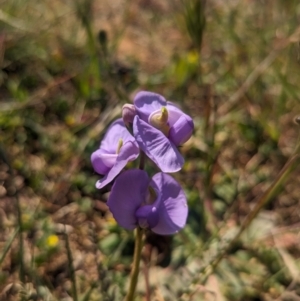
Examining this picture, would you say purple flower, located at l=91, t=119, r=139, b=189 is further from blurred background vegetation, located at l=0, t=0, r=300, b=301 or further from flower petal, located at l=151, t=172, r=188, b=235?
blurred background vegetation, located at l=0, t=0, r=300, b=301

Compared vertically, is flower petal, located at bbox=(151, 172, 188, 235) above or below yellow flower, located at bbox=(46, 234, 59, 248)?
above

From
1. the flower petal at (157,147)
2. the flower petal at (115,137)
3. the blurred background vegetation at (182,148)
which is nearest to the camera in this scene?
the flower petal at (157,147)

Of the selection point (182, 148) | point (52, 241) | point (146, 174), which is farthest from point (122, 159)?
point (182, 148)

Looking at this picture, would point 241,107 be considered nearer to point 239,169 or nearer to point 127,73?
point 239,169

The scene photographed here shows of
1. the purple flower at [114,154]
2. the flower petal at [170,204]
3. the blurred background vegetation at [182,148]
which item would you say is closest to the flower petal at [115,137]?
the purple flower at [114,154]

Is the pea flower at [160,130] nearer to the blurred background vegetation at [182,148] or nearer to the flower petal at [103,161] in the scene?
the flower petal at [103,161]

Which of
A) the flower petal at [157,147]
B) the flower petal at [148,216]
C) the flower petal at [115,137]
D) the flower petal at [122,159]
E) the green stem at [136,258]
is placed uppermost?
the flower petal at [157,147]

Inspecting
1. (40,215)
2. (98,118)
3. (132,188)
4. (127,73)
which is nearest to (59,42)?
(127,73)

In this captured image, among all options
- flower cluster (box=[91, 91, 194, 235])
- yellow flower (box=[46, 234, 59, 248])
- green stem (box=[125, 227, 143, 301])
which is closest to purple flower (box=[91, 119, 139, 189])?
flower cluster (box=[91, 91, 194, 235])
